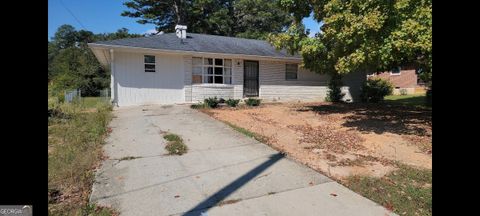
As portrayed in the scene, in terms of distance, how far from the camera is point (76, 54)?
3894 centimetres

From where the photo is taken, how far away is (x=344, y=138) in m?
8.47

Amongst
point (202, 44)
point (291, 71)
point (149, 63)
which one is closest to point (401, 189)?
point (149, 63)

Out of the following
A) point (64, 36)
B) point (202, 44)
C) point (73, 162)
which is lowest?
point (73, 162)

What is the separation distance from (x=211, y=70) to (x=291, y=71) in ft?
16.3

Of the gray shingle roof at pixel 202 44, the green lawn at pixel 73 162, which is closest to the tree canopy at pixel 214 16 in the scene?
the gray shingle roof at pixel 202 44

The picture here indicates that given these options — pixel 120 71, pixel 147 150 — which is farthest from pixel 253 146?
pixel 120 71

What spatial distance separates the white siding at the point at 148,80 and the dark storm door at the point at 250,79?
11.4 feet

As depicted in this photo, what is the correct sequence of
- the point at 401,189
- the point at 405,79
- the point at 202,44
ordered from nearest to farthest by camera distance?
the point at 401,189
the point at 202,44
the point at 405,79

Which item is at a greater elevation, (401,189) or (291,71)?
(291,71)

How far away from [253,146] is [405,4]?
466cm

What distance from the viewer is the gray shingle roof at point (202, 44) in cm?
1529

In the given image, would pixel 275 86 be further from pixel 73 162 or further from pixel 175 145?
pixel 73 162
